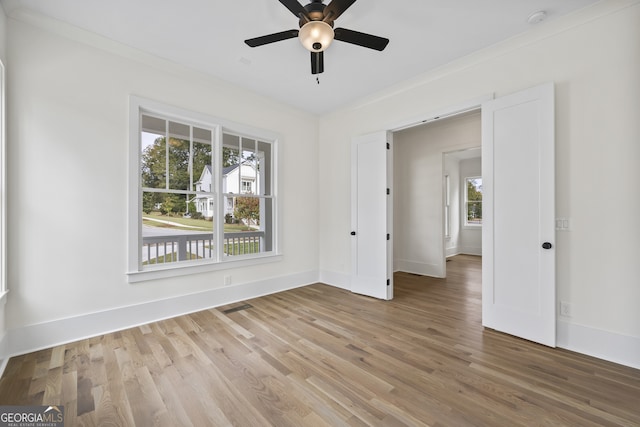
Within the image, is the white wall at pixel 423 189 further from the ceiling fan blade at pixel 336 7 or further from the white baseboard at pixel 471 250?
the ceiling fan blade at pixel 336 7

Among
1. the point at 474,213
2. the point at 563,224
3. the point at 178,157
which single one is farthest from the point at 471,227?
the point at 178,157

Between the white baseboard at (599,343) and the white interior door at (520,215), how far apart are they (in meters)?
0.11

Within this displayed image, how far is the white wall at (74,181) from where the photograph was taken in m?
2.43

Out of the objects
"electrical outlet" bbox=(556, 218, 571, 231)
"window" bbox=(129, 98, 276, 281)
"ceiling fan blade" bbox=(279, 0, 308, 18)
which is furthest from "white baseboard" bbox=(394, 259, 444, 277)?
"ceiling fan blade" bbox=(279, 0, 308, 18)

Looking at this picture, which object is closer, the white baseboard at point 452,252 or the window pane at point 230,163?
the window pane at point 230,163

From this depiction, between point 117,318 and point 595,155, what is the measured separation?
197 inches

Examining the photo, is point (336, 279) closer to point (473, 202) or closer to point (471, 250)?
point (471, 250)

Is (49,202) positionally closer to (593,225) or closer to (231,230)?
(231,230)

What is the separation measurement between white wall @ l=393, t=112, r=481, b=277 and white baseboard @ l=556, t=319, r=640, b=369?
9.34 feet

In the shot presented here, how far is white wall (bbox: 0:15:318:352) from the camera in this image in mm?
2432

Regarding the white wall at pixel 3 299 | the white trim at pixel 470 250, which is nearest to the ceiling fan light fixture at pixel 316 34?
the white wall at pixel 3 299

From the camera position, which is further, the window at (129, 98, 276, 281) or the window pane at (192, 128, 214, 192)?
the window pane at (192, 128, 214, 192)

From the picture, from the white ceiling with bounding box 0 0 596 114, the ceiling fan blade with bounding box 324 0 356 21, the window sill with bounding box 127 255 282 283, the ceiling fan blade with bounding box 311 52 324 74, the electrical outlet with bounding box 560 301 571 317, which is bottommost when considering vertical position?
the electrical outlet with bounding box 560 301 571 317

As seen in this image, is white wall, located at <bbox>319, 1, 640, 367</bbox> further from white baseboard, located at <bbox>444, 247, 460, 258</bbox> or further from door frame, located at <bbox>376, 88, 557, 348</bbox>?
white baseboard, located at <bbox>444, 247, 460, 258</bbox>
